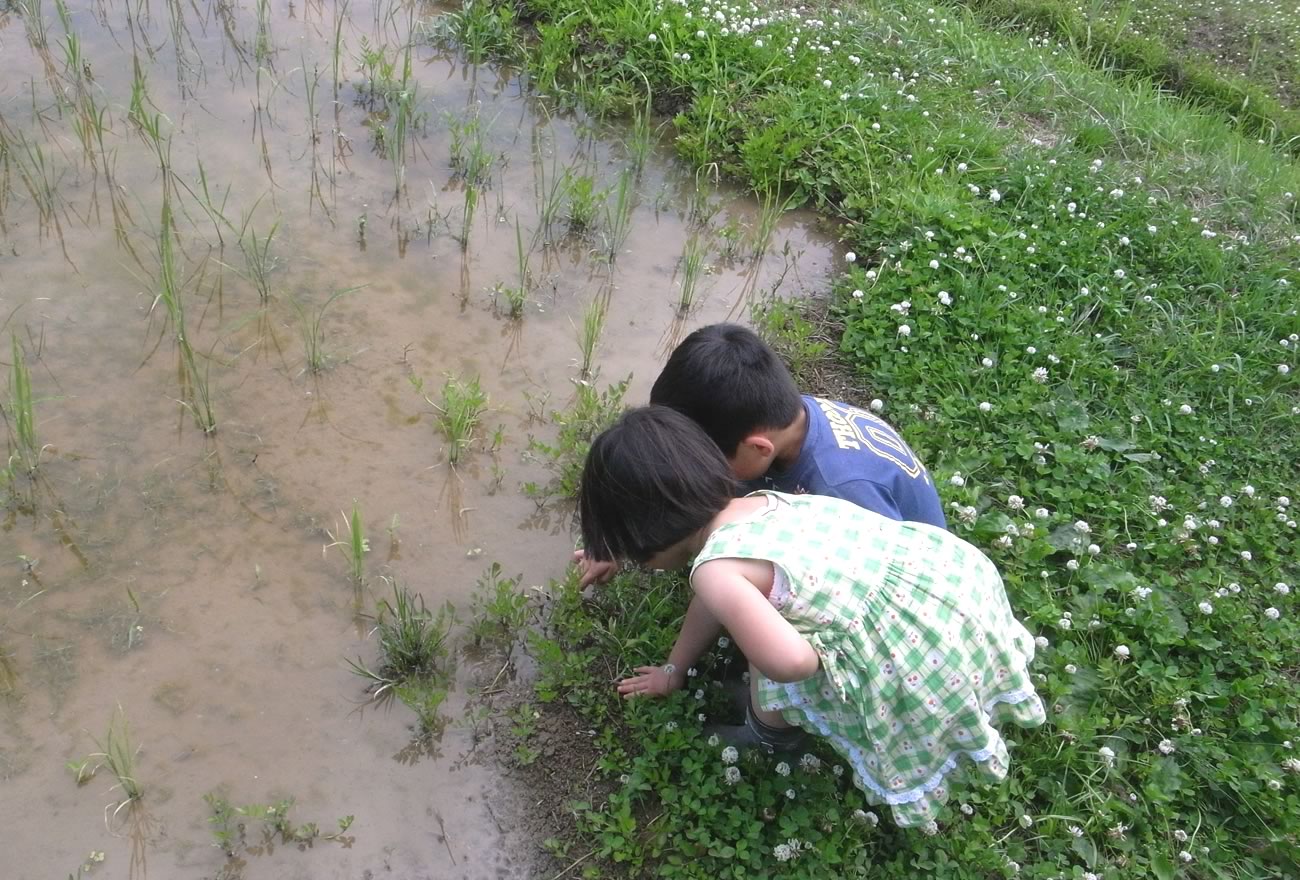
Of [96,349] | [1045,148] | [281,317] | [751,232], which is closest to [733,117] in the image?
[751,232]

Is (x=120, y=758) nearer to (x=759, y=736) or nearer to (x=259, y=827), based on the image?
(x=259, y=827)

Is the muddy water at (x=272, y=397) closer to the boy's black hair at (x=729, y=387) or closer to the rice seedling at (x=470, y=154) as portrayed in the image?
the rice seedling at (x=470, y=154)

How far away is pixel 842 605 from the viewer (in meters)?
2.30

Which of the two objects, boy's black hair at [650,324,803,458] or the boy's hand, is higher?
boy's black hair at [650,324,803,458]

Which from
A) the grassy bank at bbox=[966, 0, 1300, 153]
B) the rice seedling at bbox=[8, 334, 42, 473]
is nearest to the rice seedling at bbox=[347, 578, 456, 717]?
the rice seedling at bbox=[8, 334, 42, 473]

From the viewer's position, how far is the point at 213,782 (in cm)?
259

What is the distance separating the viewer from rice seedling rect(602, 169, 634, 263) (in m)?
4.45

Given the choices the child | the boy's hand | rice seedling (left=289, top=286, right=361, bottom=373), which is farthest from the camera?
rice seedling (left=289, top=286, right=361, bottom=373)

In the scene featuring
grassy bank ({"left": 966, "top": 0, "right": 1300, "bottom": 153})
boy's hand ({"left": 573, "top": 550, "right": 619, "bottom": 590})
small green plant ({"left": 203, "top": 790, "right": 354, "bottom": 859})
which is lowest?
small green plant ({"left": 203, "top": 790, "right": 354, "bottom": 859})

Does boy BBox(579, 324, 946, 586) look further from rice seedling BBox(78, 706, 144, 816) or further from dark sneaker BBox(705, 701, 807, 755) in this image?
rice seedling BBox(78, 706, 144, 816)

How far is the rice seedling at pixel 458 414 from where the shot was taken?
11.4 ft

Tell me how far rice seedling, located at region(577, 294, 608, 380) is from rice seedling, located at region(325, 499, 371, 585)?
1.08m

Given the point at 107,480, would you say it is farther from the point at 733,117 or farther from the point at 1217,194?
the point at 1217,194

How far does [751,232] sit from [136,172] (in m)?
2.77
